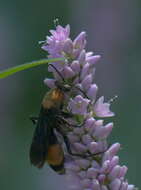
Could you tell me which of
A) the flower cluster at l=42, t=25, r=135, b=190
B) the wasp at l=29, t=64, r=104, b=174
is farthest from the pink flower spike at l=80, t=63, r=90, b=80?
the wasp at l=29, t=64, r=104, b=174

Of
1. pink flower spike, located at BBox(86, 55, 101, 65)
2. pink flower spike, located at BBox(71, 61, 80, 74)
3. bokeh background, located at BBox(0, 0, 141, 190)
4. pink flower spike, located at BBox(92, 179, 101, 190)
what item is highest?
bokeh background, located at BBox(0, 0, 141, 190)

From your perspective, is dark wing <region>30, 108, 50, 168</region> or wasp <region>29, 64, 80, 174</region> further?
dark wing <region>30, 108, 50, 168</region>

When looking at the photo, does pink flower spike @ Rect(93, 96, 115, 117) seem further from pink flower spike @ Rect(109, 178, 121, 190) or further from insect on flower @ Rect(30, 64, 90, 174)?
pink flower spike @ Rect(109, 178, 121, 190)

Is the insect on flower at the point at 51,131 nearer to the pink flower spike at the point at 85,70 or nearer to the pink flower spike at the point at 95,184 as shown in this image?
the pink flower spike at the point at 85,70

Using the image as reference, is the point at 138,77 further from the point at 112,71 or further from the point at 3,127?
the point at 3,127

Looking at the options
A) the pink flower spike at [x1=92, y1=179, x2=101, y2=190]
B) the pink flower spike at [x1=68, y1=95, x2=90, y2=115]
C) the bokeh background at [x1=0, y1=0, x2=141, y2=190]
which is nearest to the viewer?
the pink flower spike at [x1=92, y1=179, x2=101, y2=190]

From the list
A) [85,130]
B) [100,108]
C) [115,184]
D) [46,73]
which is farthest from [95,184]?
[46,73]

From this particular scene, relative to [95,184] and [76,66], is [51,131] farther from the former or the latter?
[95,184]
